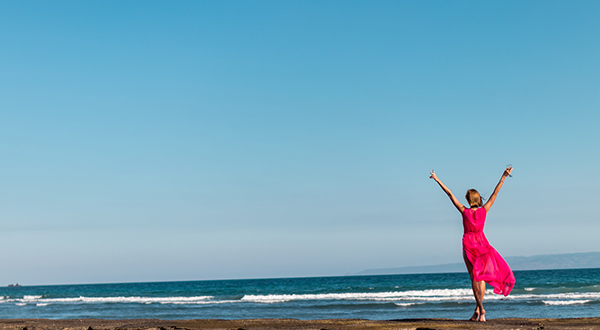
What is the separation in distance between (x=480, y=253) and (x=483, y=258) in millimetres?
71

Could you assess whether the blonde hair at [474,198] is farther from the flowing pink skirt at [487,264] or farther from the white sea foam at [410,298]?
the white sea foam at [410,298]

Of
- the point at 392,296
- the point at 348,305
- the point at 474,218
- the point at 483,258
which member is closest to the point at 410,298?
the point at 392,296

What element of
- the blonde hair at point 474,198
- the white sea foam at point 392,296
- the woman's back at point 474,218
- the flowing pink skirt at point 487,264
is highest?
the blonde hair at point 474,198

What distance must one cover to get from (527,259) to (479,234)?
203094 mm

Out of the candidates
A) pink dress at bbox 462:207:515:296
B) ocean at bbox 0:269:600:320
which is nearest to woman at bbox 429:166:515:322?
pink dress at bbox 462:207:515:296

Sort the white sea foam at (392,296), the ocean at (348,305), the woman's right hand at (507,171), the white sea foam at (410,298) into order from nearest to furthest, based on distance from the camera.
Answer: the woman's right hand at (507,171), the ocean at (348,305), the white sea foam at (410,298), the white sea foam at (392,296)

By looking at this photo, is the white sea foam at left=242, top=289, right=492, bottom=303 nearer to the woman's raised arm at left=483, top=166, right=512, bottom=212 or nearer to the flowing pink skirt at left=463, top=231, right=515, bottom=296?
the flowing pink skirt at left=463, top=231, right=515, bottom=296

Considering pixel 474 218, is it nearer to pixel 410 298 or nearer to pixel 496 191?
pixel 496 191

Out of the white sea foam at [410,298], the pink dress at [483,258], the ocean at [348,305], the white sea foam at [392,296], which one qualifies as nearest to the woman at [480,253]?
the pink dress at [483,258]

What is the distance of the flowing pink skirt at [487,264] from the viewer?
6117 mm

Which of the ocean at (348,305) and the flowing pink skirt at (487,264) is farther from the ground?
the flowing pink skirt at (487,264)

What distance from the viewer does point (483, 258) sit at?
6.17 meters

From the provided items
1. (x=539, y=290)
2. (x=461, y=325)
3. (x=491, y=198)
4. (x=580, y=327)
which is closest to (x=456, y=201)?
(x=491, y=198)

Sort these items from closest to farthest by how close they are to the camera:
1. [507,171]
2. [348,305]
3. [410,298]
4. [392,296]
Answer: [507,171] < [348,305] < [410,298] < [392,296]
